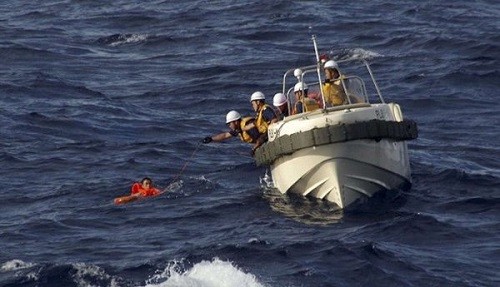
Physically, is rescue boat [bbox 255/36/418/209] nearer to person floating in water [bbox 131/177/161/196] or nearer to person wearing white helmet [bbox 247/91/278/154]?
person wearing white helmet [bbox 247/91/278/154]

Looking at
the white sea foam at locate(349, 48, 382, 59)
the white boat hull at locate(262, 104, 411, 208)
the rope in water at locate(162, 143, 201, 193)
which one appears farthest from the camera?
the white sea foam at locate(349, 48, 382, 59)

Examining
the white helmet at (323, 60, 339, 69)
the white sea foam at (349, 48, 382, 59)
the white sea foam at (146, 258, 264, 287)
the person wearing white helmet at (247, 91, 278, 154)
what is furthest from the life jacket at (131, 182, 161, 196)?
the white sea foam at (349, 48, 382, 59)

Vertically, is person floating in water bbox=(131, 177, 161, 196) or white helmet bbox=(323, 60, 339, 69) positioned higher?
white helmet bbox=(323, 60, 339, 69)

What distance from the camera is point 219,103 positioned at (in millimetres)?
35531

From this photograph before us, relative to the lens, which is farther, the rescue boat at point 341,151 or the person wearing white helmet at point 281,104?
the person wearing white helmet at point 281,104

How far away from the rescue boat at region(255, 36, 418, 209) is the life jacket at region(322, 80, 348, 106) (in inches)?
3.6

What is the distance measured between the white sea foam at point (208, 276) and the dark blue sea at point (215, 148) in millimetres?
45

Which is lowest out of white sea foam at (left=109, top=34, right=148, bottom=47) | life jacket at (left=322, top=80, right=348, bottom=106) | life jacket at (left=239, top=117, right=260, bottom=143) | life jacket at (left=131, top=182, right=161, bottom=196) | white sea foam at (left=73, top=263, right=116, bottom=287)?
white sea foam at (left=109, top=34, right=148, bottom=47)

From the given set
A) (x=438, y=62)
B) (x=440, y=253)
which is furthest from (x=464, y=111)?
(x=440, y=253)

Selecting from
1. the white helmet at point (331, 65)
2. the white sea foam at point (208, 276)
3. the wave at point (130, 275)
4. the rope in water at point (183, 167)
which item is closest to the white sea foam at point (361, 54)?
the rope in water at point (183, 167)

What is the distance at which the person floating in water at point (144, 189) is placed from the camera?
26.9 m

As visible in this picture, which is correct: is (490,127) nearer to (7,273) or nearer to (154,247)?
(154,247)

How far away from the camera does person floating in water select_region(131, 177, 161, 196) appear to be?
26938 mm

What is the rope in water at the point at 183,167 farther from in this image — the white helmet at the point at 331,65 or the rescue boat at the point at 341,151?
the white helmet at the point at 331,65
